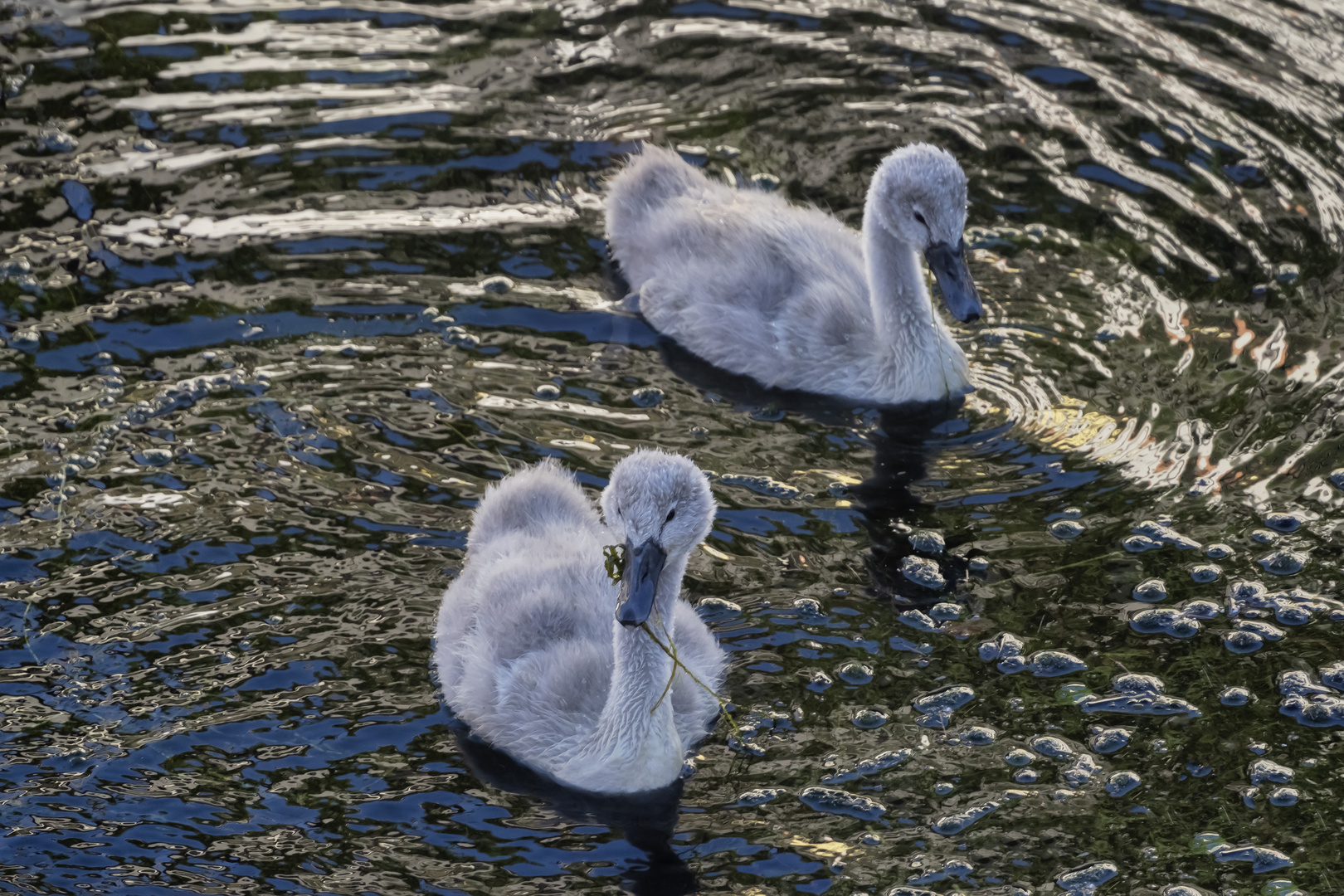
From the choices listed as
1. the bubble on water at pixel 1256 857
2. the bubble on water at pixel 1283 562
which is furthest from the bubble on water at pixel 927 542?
the bubble on water at pixel 1256 857

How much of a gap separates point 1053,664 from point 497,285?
3.91 m

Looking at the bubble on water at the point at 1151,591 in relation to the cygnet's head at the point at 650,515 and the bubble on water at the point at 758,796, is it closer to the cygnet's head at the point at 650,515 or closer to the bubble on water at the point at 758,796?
the bubble on water at the point at 758,796

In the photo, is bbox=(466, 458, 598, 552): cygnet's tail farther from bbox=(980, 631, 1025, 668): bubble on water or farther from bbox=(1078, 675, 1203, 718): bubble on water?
bbox=(1078, 675, 1203, 718): bubble on water

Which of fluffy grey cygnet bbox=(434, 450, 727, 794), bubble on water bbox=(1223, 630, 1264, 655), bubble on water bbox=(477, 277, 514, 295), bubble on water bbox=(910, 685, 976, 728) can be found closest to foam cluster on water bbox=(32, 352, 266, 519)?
bubble on water bbox=(477, 277, 514, 295)

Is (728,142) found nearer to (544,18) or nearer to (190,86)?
(544,18)

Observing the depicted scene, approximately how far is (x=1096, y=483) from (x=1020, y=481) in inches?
14.1

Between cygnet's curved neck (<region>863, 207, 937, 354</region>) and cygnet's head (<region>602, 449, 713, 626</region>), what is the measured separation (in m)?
2.84

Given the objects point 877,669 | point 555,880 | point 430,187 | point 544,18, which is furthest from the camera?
point 544,18

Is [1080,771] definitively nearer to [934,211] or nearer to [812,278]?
[934,211]

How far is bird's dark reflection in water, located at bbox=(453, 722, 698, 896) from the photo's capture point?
5.81 meters

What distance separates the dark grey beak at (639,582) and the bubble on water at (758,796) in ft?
2.66

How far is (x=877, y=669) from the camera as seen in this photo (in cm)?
670

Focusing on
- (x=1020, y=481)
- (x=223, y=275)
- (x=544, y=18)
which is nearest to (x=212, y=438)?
(x=223, y=275)

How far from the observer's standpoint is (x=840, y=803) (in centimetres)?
607
